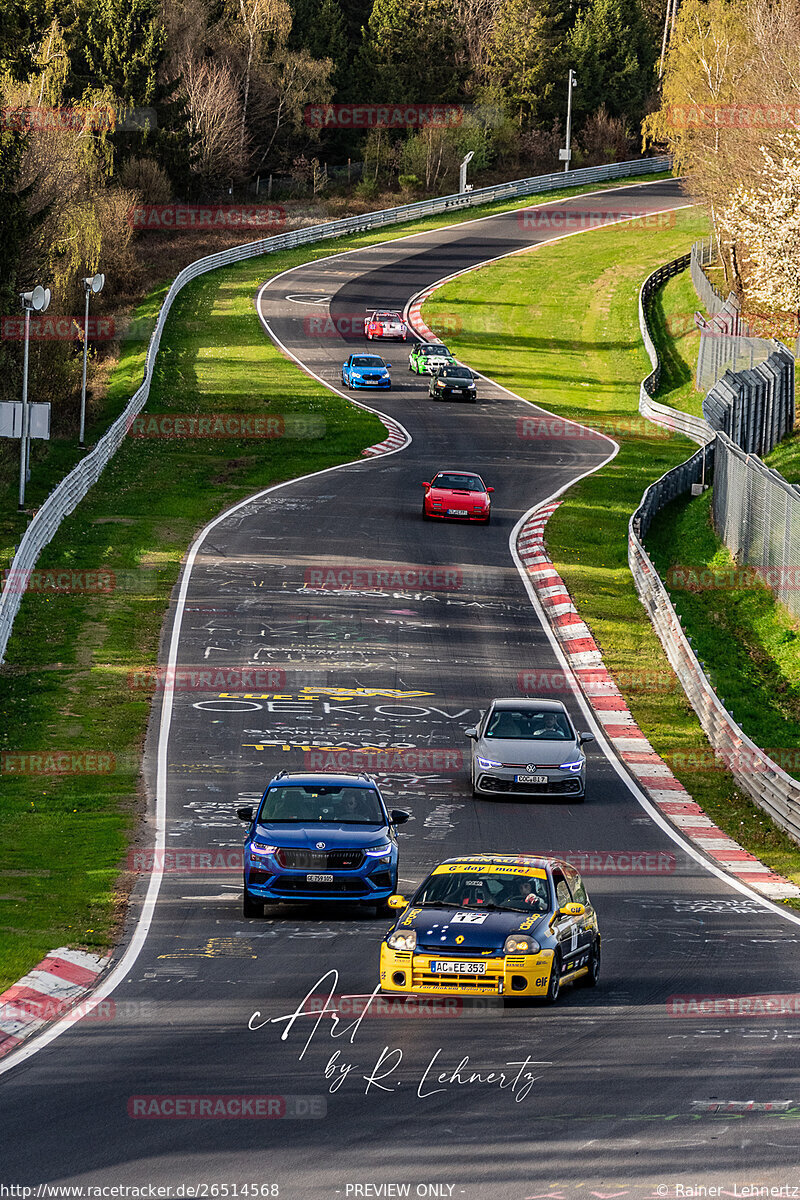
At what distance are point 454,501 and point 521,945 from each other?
29.9 metres

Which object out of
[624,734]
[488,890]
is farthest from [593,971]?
[624,734]

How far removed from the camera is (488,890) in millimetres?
14727

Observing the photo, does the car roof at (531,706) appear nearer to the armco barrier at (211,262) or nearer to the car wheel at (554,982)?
the armco barrier at (211,262)

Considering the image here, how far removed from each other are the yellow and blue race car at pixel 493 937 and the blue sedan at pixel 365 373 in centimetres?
4659

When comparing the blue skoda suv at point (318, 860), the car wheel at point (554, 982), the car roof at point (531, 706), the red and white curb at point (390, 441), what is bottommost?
the red and white curb at point (390, 441)

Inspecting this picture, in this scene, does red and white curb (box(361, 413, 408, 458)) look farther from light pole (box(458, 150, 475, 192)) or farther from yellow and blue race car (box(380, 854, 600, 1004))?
light pole (box(458, 150, 475, 192))

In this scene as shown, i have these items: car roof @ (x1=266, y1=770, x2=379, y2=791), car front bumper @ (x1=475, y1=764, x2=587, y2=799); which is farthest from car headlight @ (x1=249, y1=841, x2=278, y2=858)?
car front bumper @ (x1=475, y1=764, x2=587, y2=799)

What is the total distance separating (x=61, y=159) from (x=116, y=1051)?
53.8m

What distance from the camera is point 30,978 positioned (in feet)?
47.0

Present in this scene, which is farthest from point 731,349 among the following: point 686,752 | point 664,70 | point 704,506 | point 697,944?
point 664,70

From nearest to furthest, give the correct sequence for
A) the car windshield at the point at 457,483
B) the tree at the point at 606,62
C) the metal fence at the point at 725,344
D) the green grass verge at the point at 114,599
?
the green grass verge at the point at 114,599
the car windshield at the point at 457,483
the metal fence at the point at 725,344
the tree at the point at 606,62

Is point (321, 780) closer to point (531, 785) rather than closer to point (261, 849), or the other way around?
point (261, 849)

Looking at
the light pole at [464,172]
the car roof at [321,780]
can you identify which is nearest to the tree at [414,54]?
the light pole at [464,172]

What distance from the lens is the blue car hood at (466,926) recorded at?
13711 mm
